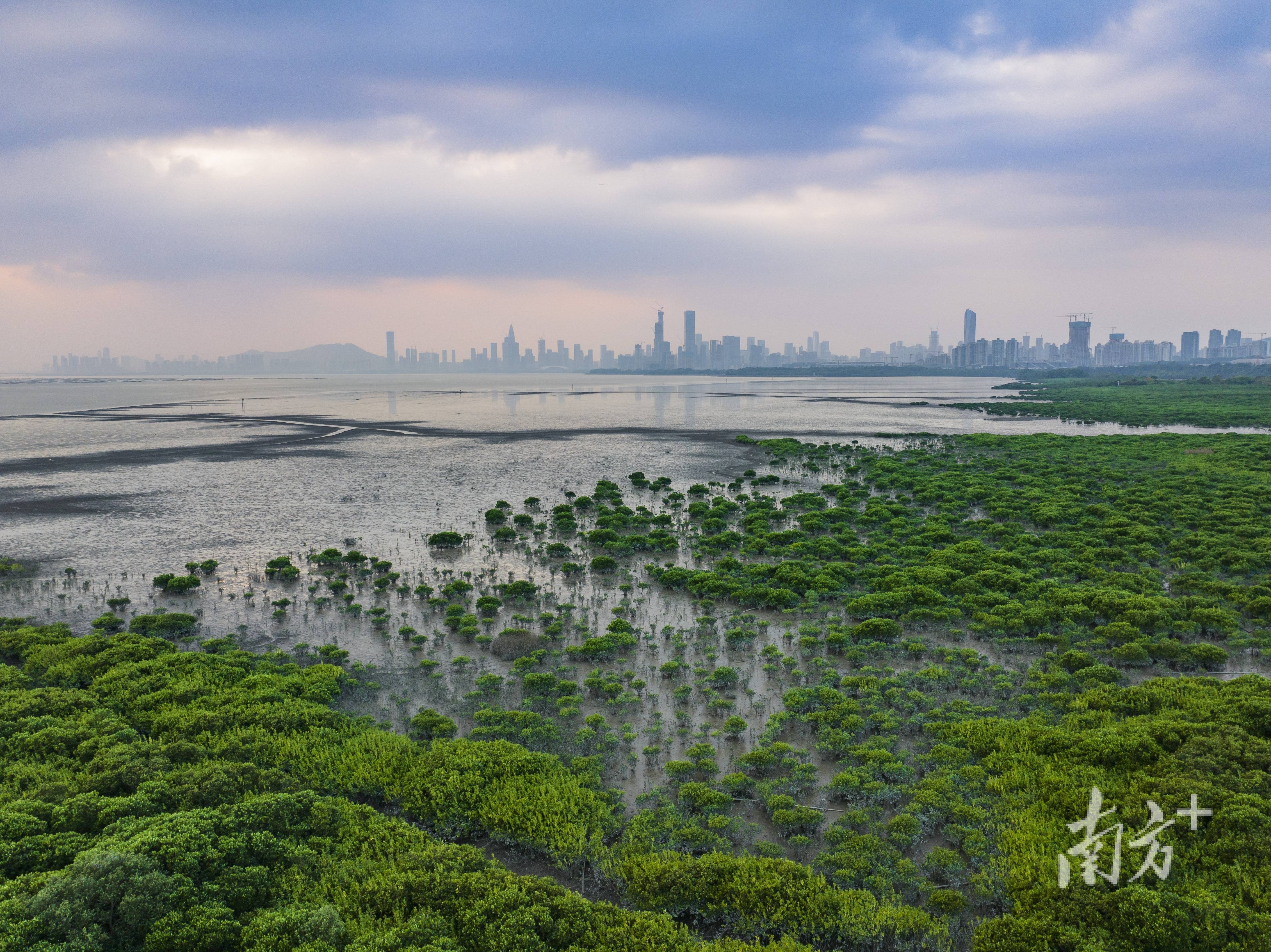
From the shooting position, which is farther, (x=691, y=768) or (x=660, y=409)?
(x=660, y=409)

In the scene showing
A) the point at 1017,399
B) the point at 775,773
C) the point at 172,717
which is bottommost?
the point at 775,773

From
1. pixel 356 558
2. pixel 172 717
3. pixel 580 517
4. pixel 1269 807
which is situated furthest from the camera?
pixel 580 517

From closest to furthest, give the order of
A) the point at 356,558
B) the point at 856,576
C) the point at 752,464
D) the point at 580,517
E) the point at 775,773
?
the point at 775,773 → the point at 856,576 → the point at 356,558 → the point at 580,517 → the point at 752,464

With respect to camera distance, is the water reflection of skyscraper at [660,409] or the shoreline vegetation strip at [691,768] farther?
the water reflection of skyscraper at [660,409]

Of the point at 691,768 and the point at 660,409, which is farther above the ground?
the point at 660,409

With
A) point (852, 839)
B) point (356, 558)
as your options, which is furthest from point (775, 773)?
point (356, 558)

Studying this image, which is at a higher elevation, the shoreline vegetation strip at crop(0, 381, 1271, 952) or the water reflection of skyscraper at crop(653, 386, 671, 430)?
the water reflection of skyscraper at crop(653, 386, 671, 430)

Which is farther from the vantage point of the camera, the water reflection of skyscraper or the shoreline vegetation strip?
the water reflection of skyscraper

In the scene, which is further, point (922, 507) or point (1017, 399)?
point (1017, 399)

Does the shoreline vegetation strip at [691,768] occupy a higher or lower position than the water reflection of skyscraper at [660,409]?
lower

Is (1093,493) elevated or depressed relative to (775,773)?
elevated

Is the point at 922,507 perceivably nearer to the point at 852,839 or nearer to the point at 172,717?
the point at 852,839
